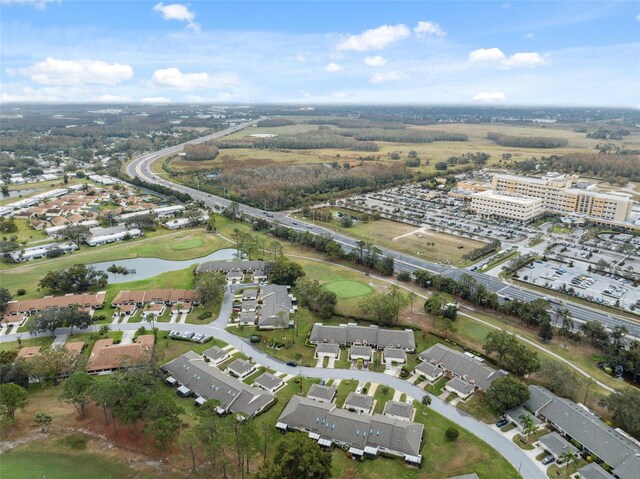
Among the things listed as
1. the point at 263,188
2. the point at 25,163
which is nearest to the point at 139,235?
the point at 263,188

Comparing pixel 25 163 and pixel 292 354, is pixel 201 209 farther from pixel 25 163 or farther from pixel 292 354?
pixel 25 163

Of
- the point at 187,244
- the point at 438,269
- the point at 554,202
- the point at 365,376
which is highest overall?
the point at 554,202

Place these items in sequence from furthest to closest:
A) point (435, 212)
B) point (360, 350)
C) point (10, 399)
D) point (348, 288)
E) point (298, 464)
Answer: point (435, 212)
point (348, 288)
point (360, 350)
point (10, 399)
point (298, 464)

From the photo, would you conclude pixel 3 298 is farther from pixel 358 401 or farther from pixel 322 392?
pixel 358 401

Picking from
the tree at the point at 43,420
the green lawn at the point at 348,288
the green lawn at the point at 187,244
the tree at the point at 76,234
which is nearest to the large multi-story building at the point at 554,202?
the green lawn at the point at 348,288

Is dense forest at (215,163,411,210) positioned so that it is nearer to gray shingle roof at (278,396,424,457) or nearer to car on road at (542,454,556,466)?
gray shingle roof at (278,396,424,457)

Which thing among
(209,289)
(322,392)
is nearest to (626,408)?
(322,392)
